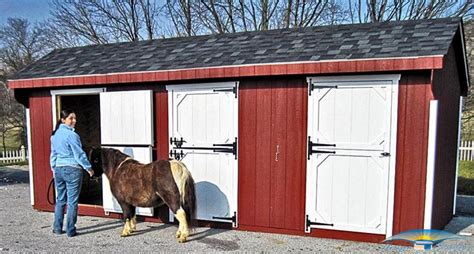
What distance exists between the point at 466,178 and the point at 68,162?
30.1 feet

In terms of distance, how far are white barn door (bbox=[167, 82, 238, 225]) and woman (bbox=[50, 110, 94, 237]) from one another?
1.22m

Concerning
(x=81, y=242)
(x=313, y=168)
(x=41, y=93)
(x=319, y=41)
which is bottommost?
(x=81, y=242)

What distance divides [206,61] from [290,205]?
7.29 feet

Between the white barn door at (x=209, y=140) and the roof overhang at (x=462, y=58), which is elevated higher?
the roof overhang at (x=462, y=58)

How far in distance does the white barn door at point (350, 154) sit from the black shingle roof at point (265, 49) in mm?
452

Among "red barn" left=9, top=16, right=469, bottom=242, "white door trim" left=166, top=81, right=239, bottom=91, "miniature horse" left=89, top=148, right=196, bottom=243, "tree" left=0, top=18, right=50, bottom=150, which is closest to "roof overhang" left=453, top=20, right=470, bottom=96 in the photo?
Result: "red barn" left=9, top=16, right=469, bottom=242

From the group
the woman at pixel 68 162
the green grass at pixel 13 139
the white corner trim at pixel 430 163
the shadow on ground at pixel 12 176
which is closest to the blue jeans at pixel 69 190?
the woman at pixel 68 162

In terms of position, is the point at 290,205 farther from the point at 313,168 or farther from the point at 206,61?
the point at 206,61

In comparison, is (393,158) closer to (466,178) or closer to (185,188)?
(185,188)

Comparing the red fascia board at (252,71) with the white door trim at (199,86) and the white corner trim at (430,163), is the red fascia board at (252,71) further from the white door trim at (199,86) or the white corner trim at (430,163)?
the white corner trim at (430,163)

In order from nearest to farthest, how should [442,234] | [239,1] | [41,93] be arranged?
1. [442,234]
2. [41,93]
3. [239,1]

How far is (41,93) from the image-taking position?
5.53 metres

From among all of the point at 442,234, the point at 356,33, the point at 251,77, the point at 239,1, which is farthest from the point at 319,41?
the point at 239,1

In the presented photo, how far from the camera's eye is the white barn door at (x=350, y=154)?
3895 mm
